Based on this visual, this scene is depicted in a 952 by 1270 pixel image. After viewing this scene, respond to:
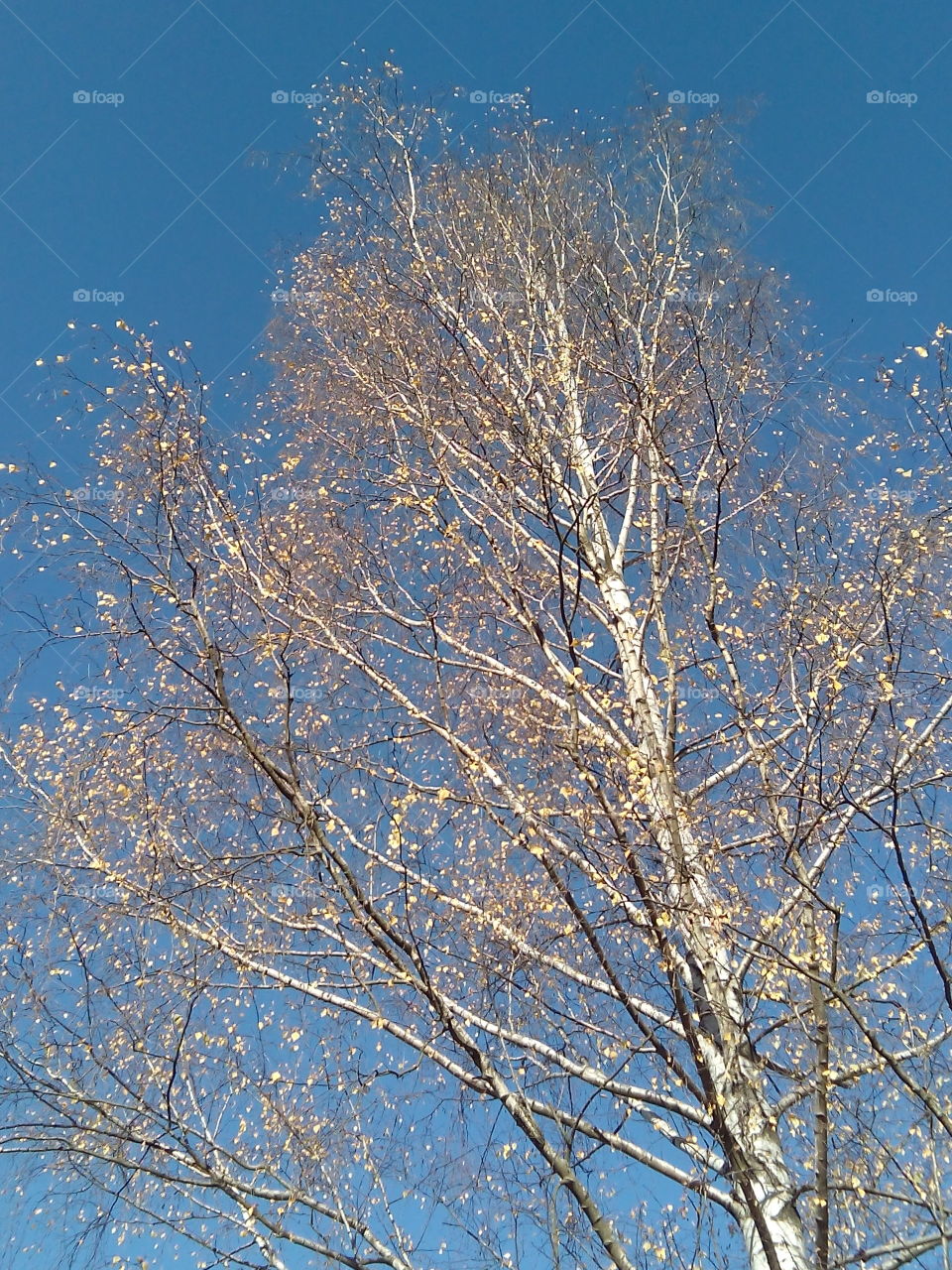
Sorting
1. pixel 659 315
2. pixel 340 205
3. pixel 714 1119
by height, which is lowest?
pixel 714 1119

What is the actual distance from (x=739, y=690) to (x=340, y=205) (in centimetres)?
727

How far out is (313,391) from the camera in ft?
26.6

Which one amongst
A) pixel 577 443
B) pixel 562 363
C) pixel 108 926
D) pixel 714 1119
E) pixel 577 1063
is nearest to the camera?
pixel 714 1119

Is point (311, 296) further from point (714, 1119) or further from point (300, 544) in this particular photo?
point (714, 1119)

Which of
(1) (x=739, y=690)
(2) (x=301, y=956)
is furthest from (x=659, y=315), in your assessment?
(2) (x=301, y=956)

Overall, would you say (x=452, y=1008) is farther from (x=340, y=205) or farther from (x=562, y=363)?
(x=340, y=205)

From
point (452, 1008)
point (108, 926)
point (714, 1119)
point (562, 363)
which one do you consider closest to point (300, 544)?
point (562, 363)

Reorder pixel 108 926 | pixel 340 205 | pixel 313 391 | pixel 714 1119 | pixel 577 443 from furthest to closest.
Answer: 1. pixel 340 205
2. pixel 313 391
3. pixel 577 443
4. pixel 108 926
5. pixel 714 1119

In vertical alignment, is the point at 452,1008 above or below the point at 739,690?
below

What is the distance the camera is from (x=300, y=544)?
20.4 ft

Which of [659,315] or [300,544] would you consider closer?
[300,544]

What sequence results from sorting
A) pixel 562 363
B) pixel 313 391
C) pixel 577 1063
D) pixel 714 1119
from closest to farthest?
pixel 714 1119, pixel 577 1063, pixel 562 363, pixel 313 391

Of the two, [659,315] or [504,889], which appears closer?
[504,889]

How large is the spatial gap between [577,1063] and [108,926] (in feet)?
8.12
